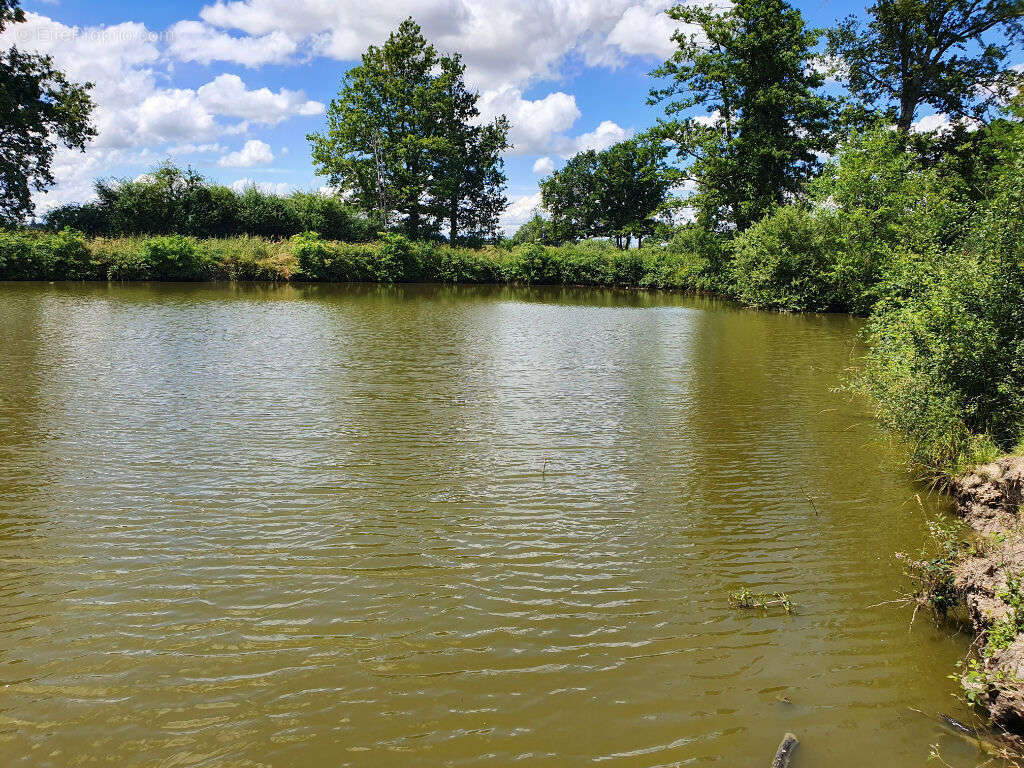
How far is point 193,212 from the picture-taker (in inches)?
1791

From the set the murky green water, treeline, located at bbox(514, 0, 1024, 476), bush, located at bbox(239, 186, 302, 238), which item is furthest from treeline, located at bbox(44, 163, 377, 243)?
the murky green water

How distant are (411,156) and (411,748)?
57.0 metres

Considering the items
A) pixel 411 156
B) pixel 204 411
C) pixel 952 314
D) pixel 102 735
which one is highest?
pixel 411 156

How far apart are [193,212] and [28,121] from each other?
1098 cm

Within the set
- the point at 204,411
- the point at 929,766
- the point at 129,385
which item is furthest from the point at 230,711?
the point at 129,385

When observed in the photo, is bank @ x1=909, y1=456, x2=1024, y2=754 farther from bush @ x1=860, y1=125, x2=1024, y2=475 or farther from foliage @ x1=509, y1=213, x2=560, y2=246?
foliage @ x1=509, y1=213, x2=560, y2=246

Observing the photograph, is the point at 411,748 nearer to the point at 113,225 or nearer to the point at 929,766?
the point at 929,766

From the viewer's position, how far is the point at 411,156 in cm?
5566

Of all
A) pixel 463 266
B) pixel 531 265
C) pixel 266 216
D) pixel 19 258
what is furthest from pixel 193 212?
pixel 531 265

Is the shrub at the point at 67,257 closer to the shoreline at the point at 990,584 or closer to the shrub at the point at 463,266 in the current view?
the shrub at the point at 463,266

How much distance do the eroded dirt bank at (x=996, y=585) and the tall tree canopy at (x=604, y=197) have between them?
66.2 meters

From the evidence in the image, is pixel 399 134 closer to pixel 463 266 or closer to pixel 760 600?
pixel 463 266

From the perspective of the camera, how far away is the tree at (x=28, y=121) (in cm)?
4100

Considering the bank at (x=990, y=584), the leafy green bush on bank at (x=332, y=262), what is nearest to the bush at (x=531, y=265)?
the leafy green bush on bank at (x=332, y=262)
